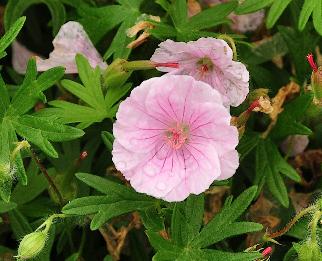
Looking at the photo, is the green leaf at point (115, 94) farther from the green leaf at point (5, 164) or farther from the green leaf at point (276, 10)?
the green leaf at point (276, 10)

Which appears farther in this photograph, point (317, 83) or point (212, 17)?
point (212, 17)

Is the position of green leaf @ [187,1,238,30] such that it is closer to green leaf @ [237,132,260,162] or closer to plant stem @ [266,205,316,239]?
green leaf @ [237,132,260,162]

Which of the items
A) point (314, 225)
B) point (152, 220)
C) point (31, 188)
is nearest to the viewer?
point (314, 225)

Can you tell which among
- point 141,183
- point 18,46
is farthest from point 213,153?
point 18,46

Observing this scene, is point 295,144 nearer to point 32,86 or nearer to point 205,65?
point 205,65

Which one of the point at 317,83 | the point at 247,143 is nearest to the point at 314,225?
the point at 317,83

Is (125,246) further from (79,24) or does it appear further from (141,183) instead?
(79,24)

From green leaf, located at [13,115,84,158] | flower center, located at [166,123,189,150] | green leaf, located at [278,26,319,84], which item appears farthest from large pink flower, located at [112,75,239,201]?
green leaf, located at [278,26,319,84]
